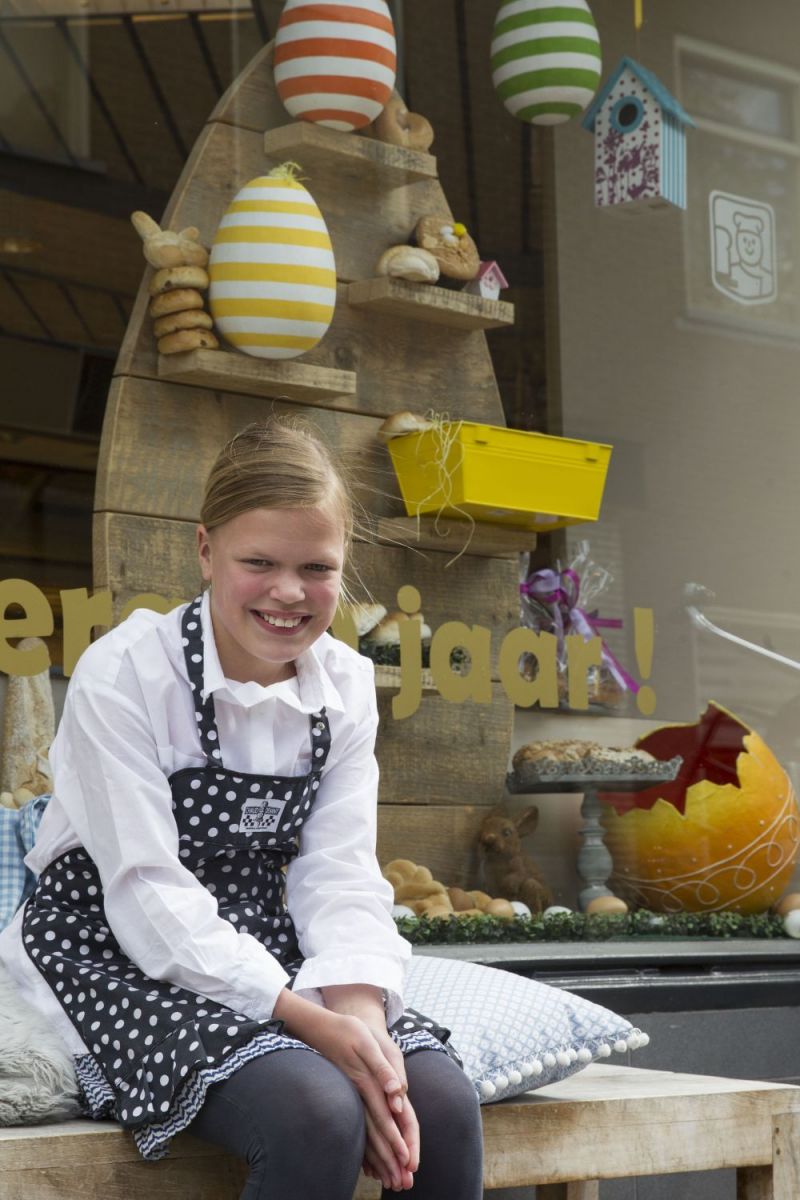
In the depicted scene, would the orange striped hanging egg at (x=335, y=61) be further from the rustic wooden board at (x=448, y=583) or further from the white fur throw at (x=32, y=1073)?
the white fur throw at (x=32, y=1073)

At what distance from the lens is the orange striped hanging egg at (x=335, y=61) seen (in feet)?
10.6

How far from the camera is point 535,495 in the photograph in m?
3.35

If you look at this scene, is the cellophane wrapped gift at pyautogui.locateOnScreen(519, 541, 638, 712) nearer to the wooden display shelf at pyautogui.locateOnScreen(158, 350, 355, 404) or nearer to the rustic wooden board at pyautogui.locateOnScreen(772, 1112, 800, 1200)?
the wooden display shelf at pyautogui.locateOnScreen(158, 350, 355, 404)

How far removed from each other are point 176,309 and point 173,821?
147cm

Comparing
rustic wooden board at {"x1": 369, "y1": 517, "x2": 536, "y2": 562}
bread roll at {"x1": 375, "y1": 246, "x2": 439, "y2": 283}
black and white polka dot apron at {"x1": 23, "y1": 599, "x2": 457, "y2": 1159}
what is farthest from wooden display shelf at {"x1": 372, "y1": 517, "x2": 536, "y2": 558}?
black and white polka dot apron at {"x1": 23, "y1": 599, "x2": 457, "y2": 1159}

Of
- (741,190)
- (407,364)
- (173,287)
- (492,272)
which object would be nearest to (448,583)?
(407,364)

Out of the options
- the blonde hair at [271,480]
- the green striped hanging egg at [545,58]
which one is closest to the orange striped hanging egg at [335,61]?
the green striped hanging egg at [545,58]

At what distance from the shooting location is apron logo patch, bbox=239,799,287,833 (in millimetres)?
1886

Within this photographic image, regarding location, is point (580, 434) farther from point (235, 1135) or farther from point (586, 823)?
point (235, 1135)

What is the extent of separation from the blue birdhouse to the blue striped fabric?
6.27 ft

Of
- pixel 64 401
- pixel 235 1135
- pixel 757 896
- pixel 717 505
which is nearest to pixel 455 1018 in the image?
pixel 235 1135

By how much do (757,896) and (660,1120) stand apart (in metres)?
1.61

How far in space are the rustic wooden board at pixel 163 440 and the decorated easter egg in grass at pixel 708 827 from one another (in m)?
1.08

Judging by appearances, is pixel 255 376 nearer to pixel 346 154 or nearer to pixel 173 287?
pixel 173 287
